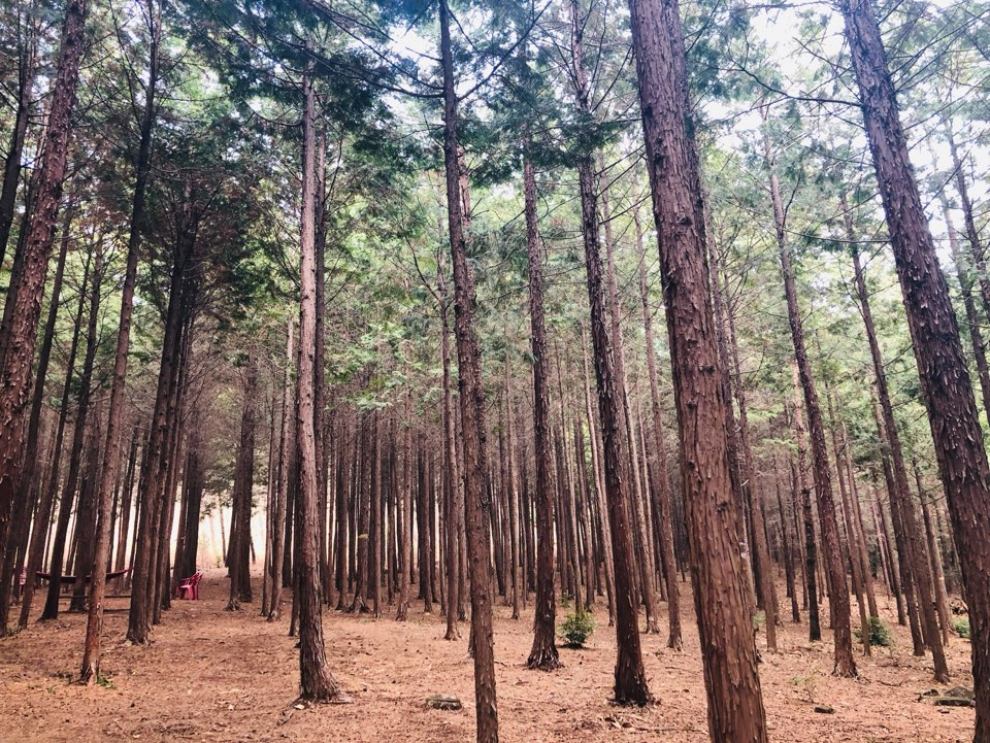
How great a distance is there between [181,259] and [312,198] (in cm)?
526

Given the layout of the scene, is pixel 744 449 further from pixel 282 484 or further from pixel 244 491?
pixel 244 491

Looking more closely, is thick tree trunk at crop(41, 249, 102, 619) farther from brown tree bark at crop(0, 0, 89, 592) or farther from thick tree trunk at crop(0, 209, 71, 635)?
brown tree bark at crop(0, 0, 89, 592)

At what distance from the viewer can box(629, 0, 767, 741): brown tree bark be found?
3.86 m

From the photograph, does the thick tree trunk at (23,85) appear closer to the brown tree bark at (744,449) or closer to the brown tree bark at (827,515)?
the brown tree bark at (744,449)

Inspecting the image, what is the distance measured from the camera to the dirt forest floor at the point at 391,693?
6641 mm

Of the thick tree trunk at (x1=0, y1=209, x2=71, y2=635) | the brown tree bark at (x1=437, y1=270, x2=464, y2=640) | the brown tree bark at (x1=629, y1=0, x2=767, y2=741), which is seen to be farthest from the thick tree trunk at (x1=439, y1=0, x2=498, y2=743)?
the thick tree trunk at (x1=0, y1=209, x2=71, y2=635)

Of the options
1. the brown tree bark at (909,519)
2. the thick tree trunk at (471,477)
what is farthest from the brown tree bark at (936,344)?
the brown tree bark at (909,519)

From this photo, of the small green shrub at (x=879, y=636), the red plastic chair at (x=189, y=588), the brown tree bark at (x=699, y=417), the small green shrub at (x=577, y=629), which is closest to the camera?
the brown tree bark at (x=699, y=417)

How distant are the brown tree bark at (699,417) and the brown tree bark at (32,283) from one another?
20.0ft

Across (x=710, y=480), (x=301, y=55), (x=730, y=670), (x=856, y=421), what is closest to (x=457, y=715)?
(x=730, y=670)

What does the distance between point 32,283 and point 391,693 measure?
6679 millimetres

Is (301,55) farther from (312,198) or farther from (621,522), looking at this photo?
(621,522)

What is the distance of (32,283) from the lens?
614 centimetres

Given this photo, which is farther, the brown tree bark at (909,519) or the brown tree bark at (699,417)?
the brown tree bark at (909,519)
